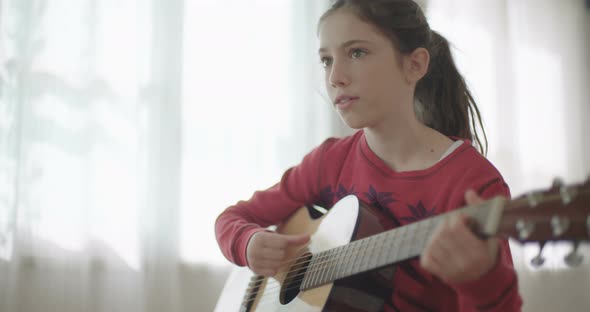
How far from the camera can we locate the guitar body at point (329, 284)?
83cm

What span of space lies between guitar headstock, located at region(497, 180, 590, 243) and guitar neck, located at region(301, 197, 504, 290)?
0.06ft

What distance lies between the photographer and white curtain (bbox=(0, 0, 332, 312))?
156cm

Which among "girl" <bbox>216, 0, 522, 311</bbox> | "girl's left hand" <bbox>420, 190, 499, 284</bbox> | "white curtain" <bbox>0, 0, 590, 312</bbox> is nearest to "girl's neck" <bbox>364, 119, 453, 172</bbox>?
"girl" <bbox>216, 0, 522, 311</bbox>

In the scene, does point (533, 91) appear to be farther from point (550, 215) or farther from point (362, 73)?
point (550, 215)

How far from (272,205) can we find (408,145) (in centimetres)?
40

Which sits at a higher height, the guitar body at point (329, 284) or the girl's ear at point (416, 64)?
the girl's ear at point (416, 64)

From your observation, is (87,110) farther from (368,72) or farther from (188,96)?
(368,72)

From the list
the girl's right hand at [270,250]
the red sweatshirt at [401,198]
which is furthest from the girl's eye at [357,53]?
the girl's right hand at [270,250]

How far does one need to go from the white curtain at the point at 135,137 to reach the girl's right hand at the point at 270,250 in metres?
0.76

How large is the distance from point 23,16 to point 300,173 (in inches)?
40.5

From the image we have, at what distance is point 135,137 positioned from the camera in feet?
5.57

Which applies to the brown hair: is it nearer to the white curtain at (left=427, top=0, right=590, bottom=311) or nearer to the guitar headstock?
the guitar headstock

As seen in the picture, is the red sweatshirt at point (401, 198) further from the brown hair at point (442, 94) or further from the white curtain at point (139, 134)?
the white curtain at point (139, 134)

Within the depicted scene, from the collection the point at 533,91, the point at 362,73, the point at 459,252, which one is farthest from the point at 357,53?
the point at 533,91
